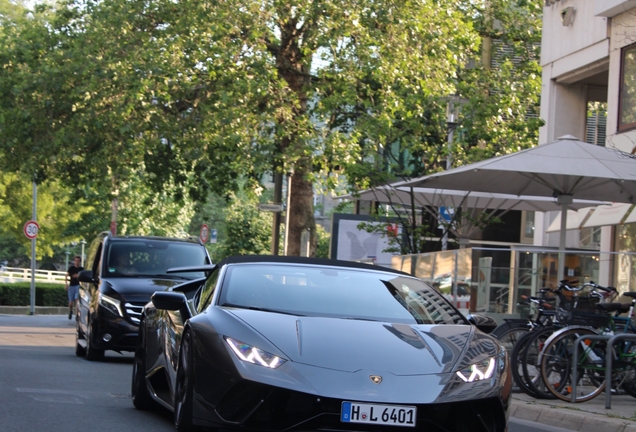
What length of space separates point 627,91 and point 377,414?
53.9 ft

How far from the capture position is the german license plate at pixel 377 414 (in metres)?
A: 5.67

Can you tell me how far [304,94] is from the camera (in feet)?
88.9

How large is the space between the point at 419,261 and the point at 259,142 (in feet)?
22.1

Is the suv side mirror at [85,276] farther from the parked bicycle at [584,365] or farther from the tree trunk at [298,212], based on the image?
the tree trunk at [298,212]

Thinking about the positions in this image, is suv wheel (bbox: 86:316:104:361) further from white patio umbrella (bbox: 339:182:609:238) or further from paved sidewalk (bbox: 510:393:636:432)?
white patio umbrella (bbox: 339:182:609:238)

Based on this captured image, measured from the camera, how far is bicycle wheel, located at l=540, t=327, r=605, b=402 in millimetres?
11062

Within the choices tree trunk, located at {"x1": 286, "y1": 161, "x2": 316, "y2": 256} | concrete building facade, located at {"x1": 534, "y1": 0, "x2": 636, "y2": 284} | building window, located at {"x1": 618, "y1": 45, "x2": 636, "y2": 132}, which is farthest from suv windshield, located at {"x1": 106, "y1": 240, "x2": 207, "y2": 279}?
tree trunk, located at {"x1": 286, "y1": 161, "x2": 316, "y2": 256}

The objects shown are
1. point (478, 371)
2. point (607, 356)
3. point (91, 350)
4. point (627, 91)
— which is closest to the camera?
point (478, 371)

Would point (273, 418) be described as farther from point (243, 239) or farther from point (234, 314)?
point (243, 239)

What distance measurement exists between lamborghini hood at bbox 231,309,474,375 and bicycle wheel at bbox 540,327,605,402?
15.4 ft

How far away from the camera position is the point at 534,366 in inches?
440

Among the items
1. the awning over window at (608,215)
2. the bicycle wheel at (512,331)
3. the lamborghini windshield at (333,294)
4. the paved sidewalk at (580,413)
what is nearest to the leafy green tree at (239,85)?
the awning over window at (608,215)

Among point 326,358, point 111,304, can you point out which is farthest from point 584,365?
point 111,304

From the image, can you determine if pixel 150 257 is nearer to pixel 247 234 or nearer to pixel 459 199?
pixel 459 199
